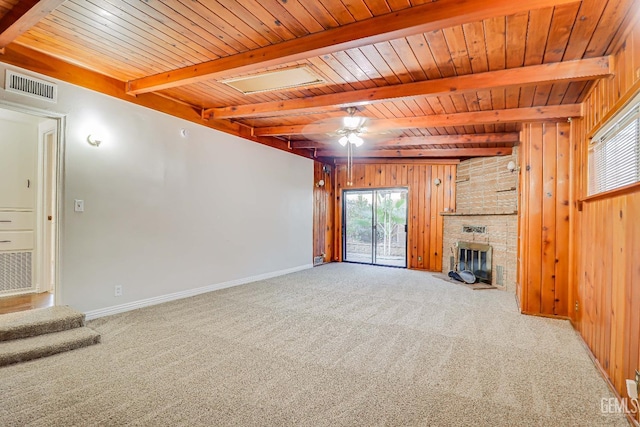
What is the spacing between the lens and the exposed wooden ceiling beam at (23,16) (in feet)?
6.70

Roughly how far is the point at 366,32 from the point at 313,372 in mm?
2514

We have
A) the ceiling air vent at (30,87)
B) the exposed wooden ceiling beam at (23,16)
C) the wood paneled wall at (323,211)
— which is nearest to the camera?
the exposed wooden ceiling beam at (23,16)

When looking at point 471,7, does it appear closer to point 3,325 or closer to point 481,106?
point 481,106

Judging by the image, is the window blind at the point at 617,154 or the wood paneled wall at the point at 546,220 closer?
the window blind at the point at 617,154

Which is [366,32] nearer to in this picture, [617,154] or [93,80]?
[617,154]

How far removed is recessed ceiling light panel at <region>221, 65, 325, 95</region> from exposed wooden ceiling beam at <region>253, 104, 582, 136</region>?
137 cm

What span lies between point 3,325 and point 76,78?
2.44 metres

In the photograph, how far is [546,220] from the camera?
384 centimetres

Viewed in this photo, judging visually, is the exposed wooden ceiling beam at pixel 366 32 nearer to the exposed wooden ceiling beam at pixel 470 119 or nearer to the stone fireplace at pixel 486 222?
the exposed wooden ceiling beam at pixel 470 119

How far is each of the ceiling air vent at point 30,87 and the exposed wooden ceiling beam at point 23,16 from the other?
1.52 ft

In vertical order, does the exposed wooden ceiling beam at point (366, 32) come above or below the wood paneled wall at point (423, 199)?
above

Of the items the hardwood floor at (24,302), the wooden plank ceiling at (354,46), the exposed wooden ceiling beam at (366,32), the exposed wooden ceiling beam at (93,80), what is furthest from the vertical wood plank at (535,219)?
the hardwood floor at (24,302)

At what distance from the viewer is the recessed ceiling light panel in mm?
3119

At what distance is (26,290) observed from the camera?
4.17 m
